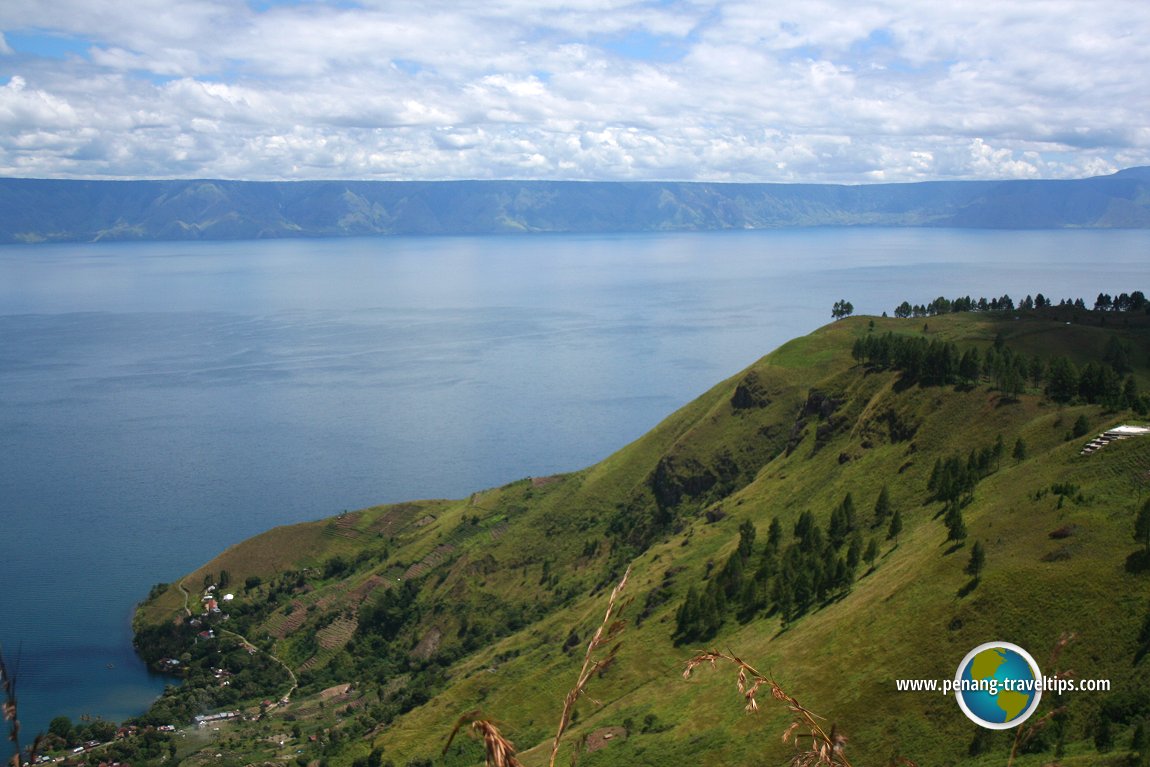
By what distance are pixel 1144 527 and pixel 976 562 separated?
9172 millimetres

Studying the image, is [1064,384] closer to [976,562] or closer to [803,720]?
[976,562]

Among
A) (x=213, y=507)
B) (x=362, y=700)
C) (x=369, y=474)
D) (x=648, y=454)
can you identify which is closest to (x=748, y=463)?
(x=648, y=454)

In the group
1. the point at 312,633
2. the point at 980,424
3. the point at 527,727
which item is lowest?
the point at 312,633

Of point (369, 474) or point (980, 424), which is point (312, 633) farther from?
point (980, 424)

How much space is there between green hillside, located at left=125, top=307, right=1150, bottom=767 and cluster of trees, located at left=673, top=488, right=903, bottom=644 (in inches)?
12.4

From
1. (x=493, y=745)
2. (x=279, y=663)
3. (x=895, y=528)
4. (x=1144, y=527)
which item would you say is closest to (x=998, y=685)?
(x=493, y=745)

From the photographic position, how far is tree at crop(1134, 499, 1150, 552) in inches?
1891

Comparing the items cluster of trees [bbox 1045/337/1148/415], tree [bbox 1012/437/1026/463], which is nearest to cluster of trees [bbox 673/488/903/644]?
tree [bbox 1012/437/1026/463]

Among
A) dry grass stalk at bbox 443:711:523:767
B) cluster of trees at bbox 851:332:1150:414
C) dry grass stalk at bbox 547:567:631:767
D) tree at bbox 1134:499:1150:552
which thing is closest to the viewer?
dry grass stalk at bbox 443:711:523:767

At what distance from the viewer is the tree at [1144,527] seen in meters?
48.0

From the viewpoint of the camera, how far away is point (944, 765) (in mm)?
42469

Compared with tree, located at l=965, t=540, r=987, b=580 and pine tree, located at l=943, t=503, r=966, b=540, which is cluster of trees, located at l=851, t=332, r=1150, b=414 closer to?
pine tree, located at l=943, t=503, r=966, b=540

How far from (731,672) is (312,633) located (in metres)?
76.7

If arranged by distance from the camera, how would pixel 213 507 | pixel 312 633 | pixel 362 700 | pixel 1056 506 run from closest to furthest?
pixel 1056 506 < pixel 362 700 < pixel 312 633 < pixel 213 507
